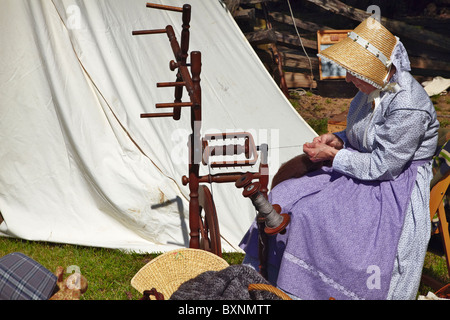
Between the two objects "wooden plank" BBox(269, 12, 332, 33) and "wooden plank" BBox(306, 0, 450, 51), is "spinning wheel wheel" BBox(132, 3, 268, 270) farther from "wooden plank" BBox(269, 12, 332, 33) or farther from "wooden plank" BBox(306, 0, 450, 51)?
"wooden plank" BBox(306, 0, 450, 51)

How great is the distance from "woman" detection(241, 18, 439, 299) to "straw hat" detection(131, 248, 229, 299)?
1.06 feet

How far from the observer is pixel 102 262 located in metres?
3.36

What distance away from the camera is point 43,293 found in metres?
2.12

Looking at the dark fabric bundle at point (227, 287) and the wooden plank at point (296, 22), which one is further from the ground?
the wooden plank at point (296, 22)

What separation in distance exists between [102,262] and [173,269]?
39.5 inches

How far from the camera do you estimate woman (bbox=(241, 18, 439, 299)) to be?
2.35m

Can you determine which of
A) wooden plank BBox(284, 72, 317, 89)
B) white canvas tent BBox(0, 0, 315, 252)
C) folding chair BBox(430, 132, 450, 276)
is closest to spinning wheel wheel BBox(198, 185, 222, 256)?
white canvas tent BBox(0, 0, 315, 252)

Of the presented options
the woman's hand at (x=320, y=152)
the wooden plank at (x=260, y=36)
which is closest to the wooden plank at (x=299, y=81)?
the wooden plank at (x=260, y=36)

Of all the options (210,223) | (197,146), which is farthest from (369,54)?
(210,223)

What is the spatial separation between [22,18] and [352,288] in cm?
262

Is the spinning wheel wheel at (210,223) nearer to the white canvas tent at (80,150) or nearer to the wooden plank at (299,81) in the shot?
the white canvas tent at (80,150)

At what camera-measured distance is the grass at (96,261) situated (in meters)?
3.05

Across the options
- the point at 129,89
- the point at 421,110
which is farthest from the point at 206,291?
the point at 129,89

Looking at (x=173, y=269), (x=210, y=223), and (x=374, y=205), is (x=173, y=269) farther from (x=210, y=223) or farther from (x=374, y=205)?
(x=374, y=205)
